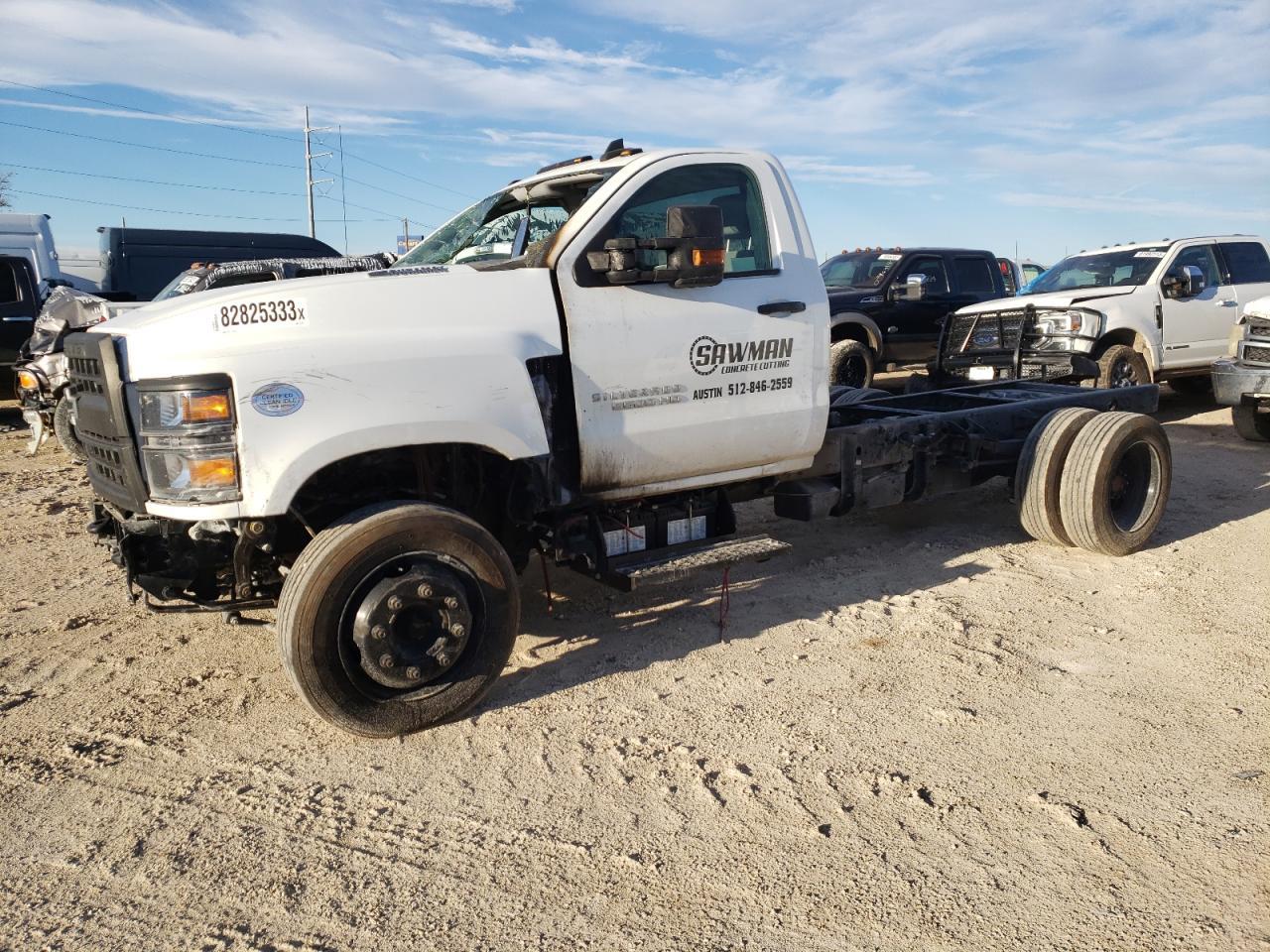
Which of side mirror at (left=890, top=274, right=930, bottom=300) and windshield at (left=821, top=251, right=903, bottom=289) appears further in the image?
windshield at (left=821, top=251, right=903, bottom=289)

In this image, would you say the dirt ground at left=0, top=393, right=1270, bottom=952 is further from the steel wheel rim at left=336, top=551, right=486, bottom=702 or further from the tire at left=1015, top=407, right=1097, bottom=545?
the tire at left=1015, top=407, right=1097, bottom=545

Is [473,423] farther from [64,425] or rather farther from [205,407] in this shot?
[64,425]

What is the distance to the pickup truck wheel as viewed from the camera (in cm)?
367

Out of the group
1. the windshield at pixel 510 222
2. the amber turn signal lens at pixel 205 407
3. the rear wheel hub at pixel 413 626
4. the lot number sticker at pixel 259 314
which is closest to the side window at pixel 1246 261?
the windshield at pixel 510 222

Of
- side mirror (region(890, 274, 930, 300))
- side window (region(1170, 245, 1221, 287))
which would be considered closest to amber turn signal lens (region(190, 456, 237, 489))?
side mirror (region(890, 274, 930, 300))

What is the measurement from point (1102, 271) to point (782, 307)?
8.37 m

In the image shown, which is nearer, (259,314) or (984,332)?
(259,314)

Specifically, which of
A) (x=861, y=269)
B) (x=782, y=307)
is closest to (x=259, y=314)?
(x=782, y=307)

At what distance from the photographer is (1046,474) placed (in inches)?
236

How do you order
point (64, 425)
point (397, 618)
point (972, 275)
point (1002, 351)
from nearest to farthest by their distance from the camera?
point (397, 618) → point (64, 425) → point (1002, 351) → point (972, 275)

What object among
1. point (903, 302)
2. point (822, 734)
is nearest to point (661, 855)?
point (822, 734)

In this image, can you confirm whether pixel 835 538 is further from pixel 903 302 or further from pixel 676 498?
pixel 903 302

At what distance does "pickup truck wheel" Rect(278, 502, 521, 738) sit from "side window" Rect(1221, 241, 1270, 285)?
11262mm

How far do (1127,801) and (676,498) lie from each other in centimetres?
235
